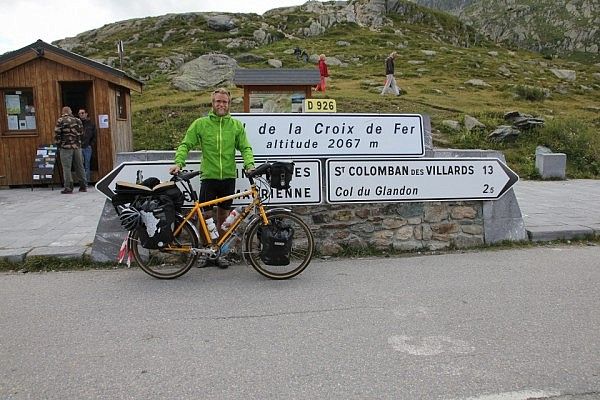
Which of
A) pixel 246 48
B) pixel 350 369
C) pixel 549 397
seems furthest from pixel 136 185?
pixel 246 48

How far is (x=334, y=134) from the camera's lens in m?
6.65

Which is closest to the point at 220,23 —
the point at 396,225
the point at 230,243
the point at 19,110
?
the point at 19,110

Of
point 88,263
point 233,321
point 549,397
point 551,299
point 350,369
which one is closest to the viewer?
point 549,397

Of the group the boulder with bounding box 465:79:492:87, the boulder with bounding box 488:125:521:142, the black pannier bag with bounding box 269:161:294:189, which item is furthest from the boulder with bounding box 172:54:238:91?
the black pannier bag with bounding box 269:161:294:189

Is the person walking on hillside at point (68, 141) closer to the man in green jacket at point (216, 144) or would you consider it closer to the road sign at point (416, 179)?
the man in green jacket at point (216, 144)

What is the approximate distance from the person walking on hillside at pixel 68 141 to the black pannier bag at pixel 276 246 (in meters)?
7.09

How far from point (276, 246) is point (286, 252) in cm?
13

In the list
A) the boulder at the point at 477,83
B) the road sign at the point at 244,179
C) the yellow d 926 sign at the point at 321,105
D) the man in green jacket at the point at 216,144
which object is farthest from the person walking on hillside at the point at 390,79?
the man in green jacket at the point at 216,144

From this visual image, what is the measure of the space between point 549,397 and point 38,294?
4.69 metres

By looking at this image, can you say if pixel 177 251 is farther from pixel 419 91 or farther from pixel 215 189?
pixel 419 91

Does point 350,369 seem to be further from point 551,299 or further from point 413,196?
point 413,196

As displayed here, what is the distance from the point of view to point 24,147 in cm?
1156

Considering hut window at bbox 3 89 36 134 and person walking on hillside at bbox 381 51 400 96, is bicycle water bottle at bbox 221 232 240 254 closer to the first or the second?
hut window at bbox 3 89 36 134

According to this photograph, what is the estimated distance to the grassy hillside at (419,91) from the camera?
16.0 m
